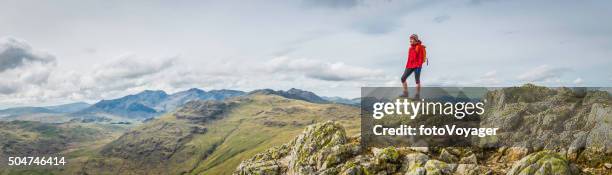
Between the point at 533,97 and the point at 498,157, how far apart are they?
7762 mm

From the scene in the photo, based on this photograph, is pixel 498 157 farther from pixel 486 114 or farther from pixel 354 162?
pixel 354 162

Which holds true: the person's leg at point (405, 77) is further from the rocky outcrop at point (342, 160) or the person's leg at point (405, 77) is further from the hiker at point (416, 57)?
the rocky outcrop at point (342, 160)

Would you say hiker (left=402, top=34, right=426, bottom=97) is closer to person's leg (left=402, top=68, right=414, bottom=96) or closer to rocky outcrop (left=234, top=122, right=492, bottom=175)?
person's leg (left=402, top=68, right=414, bottom=96)

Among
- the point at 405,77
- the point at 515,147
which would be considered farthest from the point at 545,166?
the point at 405,77

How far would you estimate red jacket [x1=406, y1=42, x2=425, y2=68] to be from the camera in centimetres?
3291

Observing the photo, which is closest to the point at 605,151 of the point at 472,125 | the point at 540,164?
the point at 540,164

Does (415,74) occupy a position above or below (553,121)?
above

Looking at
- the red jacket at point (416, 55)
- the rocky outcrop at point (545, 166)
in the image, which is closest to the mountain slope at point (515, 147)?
the rocky outcrop at point (545, 166)

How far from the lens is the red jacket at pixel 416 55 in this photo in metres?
32.9

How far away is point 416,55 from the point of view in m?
33.1

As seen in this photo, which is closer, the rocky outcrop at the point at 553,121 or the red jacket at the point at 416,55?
the rocky outcrop at the point at 553,121

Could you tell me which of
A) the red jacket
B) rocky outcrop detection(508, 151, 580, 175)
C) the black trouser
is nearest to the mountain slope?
rocky outcrop detection(508, 151, 580, 175)

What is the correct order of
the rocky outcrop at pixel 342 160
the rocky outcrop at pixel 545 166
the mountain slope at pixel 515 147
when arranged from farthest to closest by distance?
1. the rocky outcrop at pixel 342 160
2. the mountain slope at pixel 515 147
3. the rocky outcrop at pixel 545 166

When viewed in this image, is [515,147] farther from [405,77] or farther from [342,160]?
[342,160]
